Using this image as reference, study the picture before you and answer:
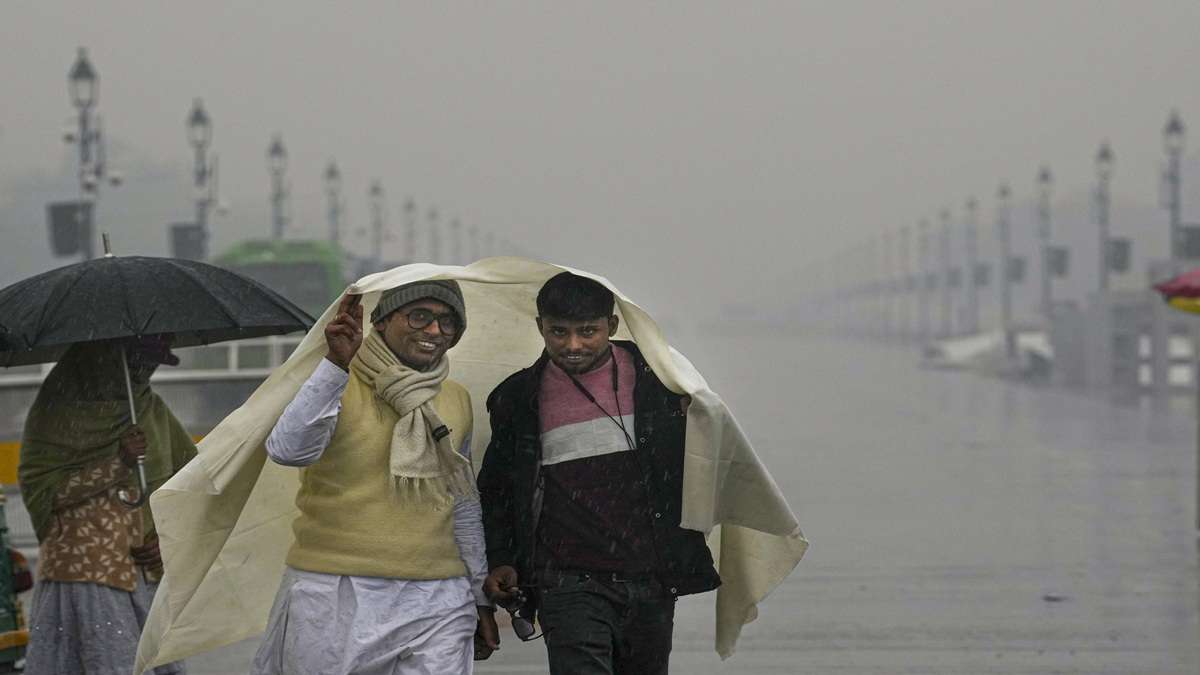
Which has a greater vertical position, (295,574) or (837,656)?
(295,574)

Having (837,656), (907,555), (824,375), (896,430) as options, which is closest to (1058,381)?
(824,375)

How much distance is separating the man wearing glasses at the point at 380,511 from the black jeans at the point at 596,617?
219 millimetres

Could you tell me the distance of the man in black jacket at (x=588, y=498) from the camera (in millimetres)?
5121

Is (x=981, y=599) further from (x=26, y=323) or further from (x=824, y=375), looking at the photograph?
(x=824, y=375)

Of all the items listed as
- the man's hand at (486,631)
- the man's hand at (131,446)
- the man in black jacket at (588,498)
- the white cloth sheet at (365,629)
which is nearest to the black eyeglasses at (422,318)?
the man in black jacket at (588,498)

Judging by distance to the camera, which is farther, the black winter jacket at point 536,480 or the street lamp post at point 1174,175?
the street lamp post at point 1174,175

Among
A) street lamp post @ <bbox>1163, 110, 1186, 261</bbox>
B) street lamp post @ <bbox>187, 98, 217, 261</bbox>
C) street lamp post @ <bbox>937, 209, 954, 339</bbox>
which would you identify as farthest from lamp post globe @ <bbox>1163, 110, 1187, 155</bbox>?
street lamp post @ <bbox>937, 209, 954, 339</bbox>

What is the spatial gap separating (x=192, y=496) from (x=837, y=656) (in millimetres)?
4381

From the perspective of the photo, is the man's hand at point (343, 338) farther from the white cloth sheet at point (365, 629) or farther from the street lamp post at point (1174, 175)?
the street lamp post at point (1174, 175)

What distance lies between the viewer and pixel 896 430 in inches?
1062

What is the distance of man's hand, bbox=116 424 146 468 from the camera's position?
5.98 m

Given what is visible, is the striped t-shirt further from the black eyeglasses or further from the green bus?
the green bus

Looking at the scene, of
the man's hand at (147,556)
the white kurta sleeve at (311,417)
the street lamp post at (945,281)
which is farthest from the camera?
the street lamp post at (945,281)

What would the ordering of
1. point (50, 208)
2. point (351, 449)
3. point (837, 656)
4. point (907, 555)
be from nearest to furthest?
point (351, 449), point (837, 656), point (907, 555), point (50, 208)
